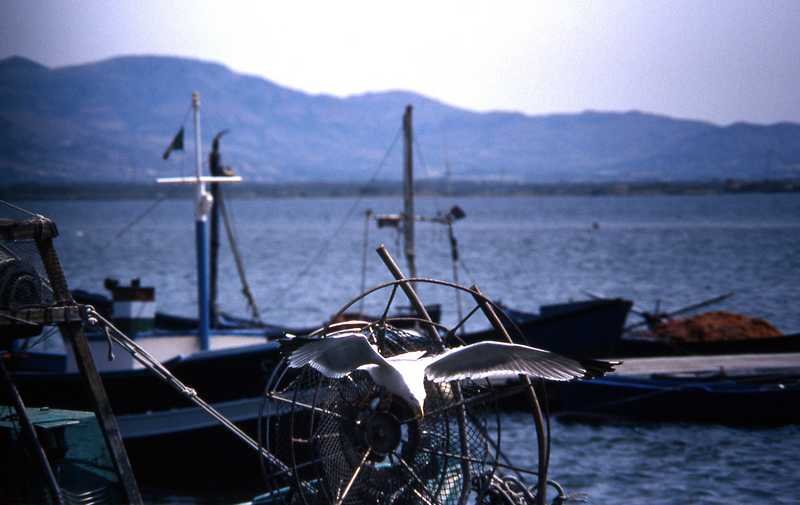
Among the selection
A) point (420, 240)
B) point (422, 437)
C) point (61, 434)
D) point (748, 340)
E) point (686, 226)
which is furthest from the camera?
point (686, 226)

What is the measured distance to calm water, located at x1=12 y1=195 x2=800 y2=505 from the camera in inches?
735

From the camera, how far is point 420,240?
11588cm

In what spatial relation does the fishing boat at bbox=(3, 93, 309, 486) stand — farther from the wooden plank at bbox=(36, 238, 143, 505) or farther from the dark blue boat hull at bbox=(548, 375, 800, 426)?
the wooden plank at bbox=(36, 238, 143, 505)

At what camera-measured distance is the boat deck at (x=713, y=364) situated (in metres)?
22.1

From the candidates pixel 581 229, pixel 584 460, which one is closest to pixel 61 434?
pixel 584 460

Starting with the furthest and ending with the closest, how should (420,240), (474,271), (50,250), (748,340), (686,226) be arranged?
(686,226)
(420,240)
(474,271)
(748,340)
(50,250)

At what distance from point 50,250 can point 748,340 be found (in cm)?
2023

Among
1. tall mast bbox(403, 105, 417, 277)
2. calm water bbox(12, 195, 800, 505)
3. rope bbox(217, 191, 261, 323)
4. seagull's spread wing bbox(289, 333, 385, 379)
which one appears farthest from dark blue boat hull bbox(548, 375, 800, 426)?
seagull's spread wing bbox(289, 333, 385, 379)

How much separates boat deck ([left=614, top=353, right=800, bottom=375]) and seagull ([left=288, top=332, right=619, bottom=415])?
45.4ft

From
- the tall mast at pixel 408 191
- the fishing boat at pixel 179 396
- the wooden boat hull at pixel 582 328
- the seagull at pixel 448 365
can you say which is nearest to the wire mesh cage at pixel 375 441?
the seagull at pixel 448 365

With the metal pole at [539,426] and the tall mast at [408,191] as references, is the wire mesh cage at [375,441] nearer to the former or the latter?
the metal pole at [539,426]

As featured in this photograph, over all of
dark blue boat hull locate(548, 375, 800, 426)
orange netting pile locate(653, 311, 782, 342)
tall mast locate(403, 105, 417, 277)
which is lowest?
dark blue boat hull locate(548, 375, 800, 426)

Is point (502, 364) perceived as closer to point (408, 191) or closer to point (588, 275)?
point (408, 191)

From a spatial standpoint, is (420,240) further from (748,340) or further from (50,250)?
(50,250)
